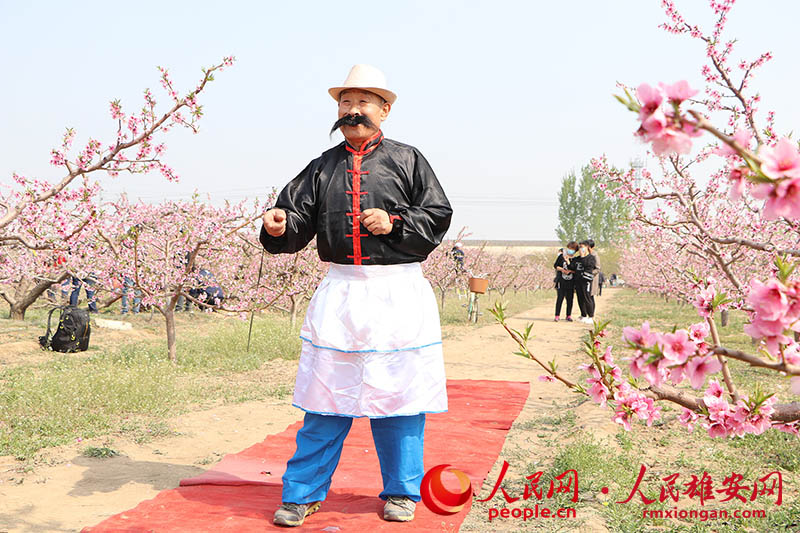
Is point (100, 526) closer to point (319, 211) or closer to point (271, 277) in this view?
point (319, 211)

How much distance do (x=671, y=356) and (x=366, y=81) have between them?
7.95ft

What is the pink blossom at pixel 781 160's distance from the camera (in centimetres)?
105

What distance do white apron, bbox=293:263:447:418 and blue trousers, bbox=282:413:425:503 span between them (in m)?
0.11

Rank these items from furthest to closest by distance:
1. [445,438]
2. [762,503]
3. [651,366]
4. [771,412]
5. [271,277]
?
[271,277] < [445,438] < [762,503] < [771,412] < [651,366]

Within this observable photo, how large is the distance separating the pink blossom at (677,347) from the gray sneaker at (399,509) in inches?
83.8

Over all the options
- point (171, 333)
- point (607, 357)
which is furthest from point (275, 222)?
point (171, 333)

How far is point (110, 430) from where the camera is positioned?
5.01m

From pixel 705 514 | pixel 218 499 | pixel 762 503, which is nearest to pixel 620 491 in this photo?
pixel 705 514

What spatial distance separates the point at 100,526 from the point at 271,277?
356 inches

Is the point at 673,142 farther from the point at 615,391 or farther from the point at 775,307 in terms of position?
the point at 615,391

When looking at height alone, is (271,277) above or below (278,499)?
above

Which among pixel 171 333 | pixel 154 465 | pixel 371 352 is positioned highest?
pixel 371 352

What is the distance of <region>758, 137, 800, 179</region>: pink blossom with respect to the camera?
41.3 inches

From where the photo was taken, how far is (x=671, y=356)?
135 centimetres
